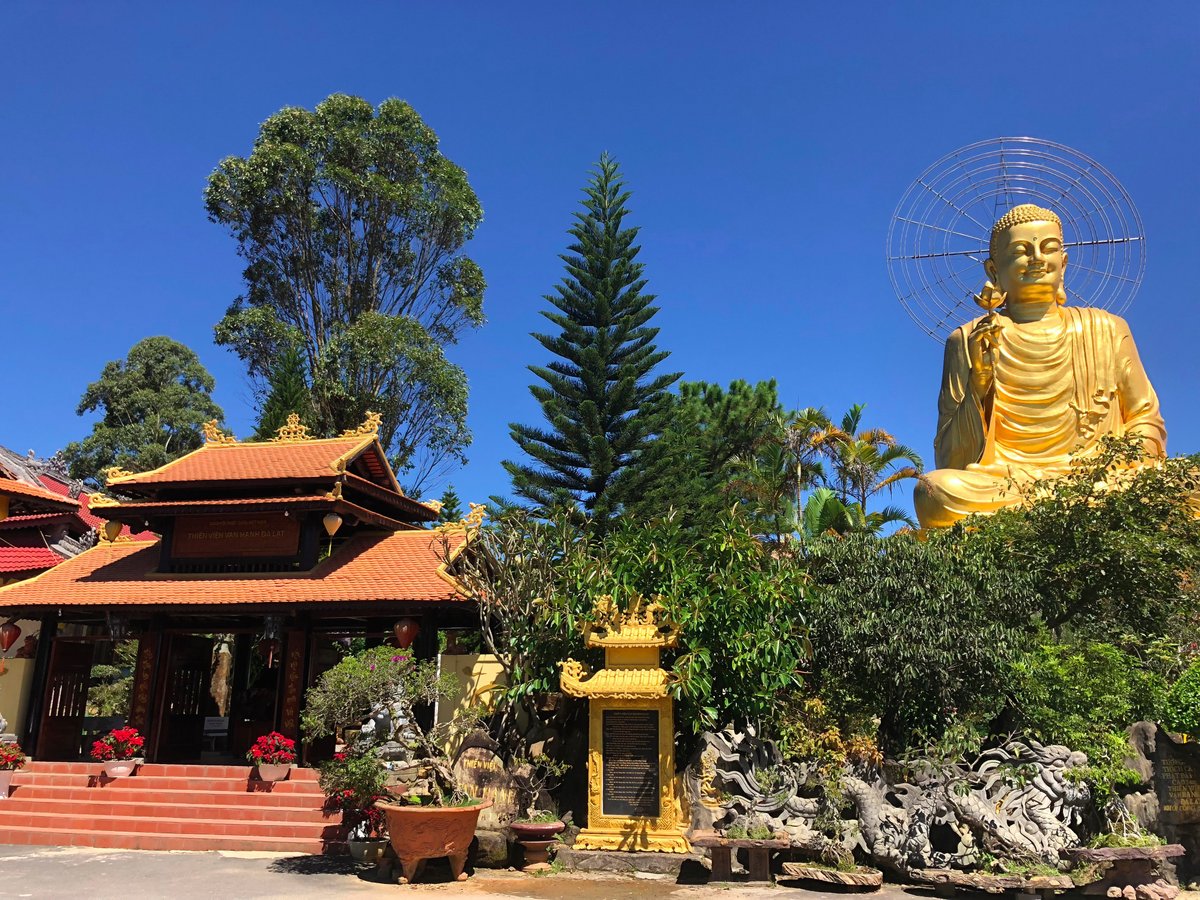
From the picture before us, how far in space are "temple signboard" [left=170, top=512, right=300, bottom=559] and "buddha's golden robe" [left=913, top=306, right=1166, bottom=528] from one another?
29.0 ft

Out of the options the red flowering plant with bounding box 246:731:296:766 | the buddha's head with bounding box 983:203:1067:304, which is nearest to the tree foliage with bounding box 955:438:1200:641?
the buddha's head with bounding box 983:203:1067:304

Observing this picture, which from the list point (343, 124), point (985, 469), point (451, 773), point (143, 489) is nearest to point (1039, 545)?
point (985, 469)

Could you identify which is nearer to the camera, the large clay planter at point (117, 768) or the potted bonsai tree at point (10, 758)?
the large clay planter at point (117, 768)

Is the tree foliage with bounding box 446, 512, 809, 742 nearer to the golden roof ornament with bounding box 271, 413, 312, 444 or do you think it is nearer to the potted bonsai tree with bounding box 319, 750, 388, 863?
the potted bonsai tree with bounding box 319, 750, 388, 863

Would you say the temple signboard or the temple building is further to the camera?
the temple signboard

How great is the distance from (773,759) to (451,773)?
2.94 meters

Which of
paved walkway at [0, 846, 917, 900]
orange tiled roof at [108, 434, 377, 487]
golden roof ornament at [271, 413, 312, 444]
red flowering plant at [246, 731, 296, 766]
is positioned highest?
golden roof ornament at [271, 413, 312, 444]

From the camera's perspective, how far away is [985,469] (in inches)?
525

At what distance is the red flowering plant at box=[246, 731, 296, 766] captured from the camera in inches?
401

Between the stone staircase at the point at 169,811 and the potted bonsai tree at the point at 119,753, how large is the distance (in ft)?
0.33

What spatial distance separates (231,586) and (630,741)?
19.8ft

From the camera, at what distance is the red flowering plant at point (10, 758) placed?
10945mm

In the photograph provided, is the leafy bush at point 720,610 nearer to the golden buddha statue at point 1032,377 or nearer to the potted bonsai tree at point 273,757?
the potted bonsai tree at point 273,757

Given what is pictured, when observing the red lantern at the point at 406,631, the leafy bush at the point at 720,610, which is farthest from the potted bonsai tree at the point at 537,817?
the red lantern at the point at 406,631
